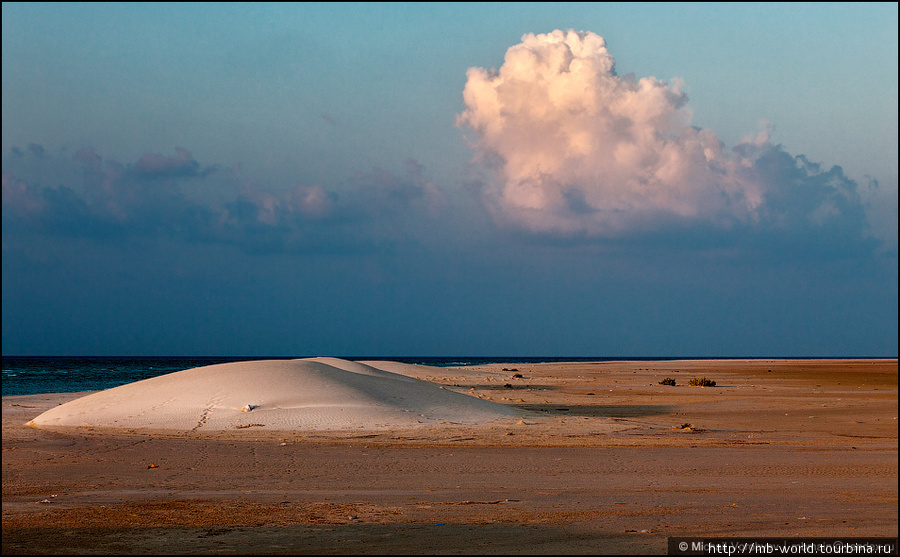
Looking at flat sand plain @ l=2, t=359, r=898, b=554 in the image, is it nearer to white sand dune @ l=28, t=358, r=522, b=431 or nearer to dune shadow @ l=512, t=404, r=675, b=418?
white sand dune @ l=28, t=358, r=522, b=431

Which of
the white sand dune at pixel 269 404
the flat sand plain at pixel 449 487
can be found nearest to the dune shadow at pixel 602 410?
the white sand dune at pixel 269 404

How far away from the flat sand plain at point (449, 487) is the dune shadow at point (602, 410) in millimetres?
3730

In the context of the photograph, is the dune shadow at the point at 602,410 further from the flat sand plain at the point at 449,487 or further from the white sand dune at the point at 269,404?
the flat sand plain at the point at 449,487

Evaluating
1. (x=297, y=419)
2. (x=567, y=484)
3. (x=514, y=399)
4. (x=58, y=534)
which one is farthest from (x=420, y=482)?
(x=514, y=399)

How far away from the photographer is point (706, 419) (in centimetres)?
2559

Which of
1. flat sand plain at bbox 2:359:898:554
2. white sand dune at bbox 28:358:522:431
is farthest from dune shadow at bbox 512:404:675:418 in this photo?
flat sand plain at bbox 2:359:898:554

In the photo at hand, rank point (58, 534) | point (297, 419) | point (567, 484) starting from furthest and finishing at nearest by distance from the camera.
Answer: point (297, 419) → point (567, 484) → point (58, 534)

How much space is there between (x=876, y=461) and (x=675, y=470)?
423 centimetres

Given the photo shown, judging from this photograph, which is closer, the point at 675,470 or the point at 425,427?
the point at 675,470

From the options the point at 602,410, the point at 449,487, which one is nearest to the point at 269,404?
the point at 449,487

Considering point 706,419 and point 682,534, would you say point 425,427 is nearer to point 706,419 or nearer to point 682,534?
point 706,419

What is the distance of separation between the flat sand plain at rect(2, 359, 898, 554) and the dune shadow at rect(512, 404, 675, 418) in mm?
3730

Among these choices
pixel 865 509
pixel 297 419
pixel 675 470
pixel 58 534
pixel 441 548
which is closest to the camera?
pixel 441 548

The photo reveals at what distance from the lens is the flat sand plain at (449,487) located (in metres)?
9.01
